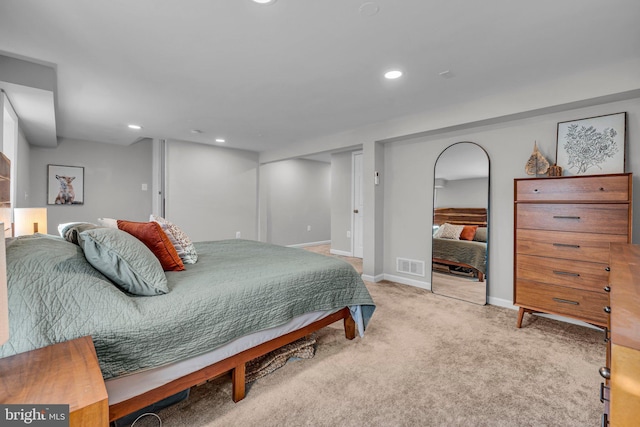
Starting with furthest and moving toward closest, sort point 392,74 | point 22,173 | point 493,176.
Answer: point 22,173 < point 493,176 < point 392,74

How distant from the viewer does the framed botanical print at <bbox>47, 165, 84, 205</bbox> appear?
4.75 m

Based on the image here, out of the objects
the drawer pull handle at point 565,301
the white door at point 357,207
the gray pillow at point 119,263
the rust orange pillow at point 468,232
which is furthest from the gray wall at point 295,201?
the drawer pull handle at point 565,301

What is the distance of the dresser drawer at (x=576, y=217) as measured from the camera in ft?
7.14

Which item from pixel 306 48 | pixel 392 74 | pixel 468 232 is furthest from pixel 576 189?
pixel 306 48

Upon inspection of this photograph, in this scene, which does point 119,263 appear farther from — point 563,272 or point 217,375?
point 563,272

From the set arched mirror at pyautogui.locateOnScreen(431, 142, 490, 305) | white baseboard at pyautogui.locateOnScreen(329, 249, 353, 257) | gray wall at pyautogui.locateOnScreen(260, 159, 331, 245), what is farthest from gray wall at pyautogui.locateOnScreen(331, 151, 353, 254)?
arched mirror at pyautogui.locateOnScreen(431, 142, 490, 305)

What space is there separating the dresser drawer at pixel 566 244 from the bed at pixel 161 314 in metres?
1.73

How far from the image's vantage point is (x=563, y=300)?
239 centimetres

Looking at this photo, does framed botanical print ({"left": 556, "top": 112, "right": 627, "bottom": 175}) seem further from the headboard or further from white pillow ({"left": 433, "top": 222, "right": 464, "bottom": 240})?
white pillow ({"left": 433, "top": 222, "right": 464, "bottom": 240})

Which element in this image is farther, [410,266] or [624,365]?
[410,266]

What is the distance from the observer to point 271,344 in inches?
71.2

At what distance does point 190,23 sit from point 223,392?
2.19 m

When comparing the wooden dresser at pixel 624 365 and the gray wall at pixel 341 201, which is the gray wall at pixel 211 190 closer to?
the gray wall at pixel 341 201

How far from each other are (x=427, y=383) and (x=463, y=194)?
7.39ft
